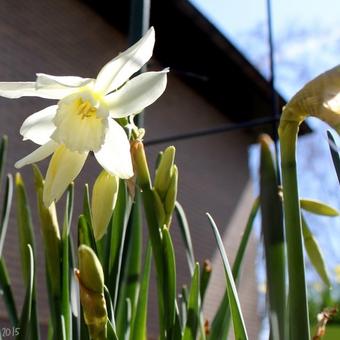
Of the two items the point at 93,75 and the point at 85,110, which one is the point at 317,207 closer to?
the point at 85,110

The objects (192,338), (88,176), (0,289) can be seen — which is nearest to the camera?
(192,338)

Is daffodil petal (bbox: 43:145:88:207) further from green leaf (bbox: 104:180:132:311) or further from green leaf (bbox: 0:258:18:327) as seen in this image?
green leaf (bbox: 0:258:18:327)

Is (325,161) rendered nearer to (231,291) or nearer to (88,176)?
(88,176)

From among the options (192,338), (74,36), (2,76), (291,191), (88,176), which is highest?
(74,36)

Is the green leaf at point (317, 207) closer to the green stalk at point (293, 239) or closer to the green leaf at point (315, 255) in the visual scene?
the green leaf at point (315, 255)

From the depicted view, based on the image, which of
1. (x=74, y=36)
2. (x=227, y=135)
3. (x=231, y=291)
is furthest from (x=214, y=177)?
(x=231, y=291)

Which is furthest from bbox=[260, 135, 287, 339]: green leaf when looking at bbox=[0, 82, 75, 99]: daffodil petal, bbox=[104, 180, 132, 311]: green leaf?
bbox=[0, 82, 75, 99]: daffodil petal

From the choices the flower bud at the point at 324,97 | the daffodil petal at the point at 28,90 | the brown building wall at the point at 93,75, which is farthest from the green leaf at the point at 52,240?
the brown building wall at the point at 93,75
